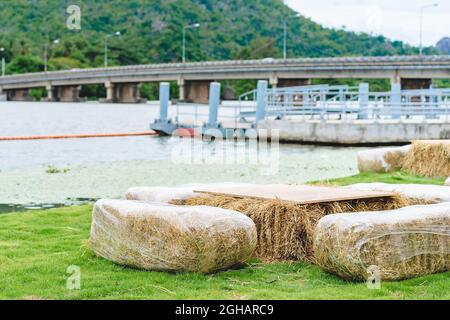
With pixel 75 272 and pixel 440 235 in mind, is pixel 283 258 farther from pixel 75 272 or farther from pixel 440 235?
pixel 75 272

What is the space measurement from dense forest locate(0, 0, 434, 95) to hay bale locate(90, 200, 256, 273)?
113812 millimetres

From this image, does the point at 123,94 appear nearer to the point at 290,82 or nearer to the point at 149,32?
the point at 149,32

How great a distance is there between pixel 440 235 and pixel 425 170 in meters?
9.01

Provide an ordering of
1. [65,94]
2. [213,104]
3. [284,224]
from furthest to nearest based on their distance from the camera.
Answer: [65,94] < [213,104] < [284,224]

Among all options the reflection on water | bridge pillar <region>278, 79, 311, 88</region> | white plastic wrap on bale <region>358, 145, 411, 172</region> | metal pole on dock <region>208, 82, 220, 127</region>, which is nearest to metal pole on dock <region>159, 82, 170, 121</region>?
metal pole on dock <region>208, 82, 220, 127</region>

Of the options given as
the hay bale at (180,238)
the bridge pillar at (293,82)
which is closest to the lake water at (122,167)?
the hay bale at (180,238)

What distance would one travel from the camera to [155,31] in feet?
439

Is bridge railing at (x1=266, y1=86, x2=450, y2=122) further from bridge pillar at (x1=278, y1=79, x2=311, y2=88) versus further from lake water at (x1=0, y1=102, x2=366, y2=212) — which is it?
bridge pillar at (x1=278, y1=79, x2=311, y2=88)

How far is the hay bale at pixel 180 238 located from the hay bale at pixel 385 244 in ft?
2.29

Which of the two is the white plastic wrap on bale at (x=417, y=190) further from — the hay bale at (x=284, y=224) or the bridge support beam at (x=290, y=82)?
the bridge support beam at (x=290, y=82)

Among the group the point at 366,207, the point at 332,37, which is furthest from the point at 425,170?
the point at 332,37

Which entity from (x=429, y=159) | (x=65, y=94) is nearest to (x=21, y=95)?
(x=65, y=94)

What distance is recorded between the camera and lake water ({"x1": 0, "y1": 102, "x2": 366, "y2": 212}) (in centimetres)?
1600

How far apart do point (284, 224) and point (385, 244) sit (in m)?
1.42
